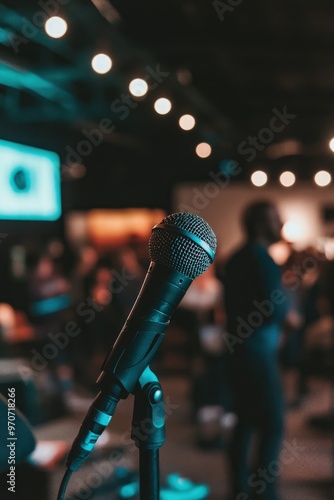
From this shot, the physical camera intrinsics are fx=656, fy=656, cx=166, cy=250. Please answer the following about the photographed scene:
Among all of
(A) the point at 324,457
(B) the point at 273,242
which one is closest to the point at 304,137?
(A) the point at 324,457

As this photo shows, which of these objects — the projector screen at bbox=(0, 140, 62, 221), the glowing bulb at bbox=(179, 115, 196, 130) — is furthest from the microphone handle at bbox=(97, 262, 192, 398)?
the glowing bulb at bbox=(179, 115, 196, 130)

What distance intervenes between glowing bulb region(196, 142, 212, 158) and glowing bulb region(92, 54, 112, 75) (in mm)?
5009

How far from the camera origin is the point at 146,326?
1.02 meters

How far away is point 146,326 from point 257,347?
1.83 metres

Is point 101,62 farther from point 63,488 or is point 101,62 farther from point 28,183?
point 63,488

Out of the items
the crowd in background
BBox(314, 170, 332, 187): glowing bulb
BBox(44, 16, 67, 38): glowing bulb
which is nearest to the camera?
BBox(44, 16, 67, 38): glowing bulb

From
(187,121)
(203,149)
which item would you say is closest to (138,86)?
(187,121)

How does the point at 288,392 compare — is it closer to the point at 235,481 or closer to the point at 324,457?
the point at 324,457

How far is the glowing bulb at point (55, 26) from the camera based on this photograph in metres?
3.72

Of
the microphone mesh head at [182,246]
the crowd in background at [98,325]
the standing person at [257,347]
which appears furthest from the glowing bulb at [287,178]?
the microphone mesh head at [182,246]

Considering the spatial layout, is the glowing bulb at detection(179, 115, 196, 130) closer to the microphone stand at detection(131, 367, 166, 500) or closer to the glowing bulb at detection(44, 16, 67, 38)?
the glowing bulb at detection(44, 16, 67, 38)

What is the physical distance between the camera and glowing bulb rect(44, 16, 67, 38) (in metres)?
3.72

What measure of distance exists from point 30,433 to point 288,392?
5128 mm

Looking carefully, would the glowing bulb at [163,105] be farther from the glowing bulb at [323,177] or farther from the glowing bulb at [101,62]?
the glowing bulb at [323,177]
